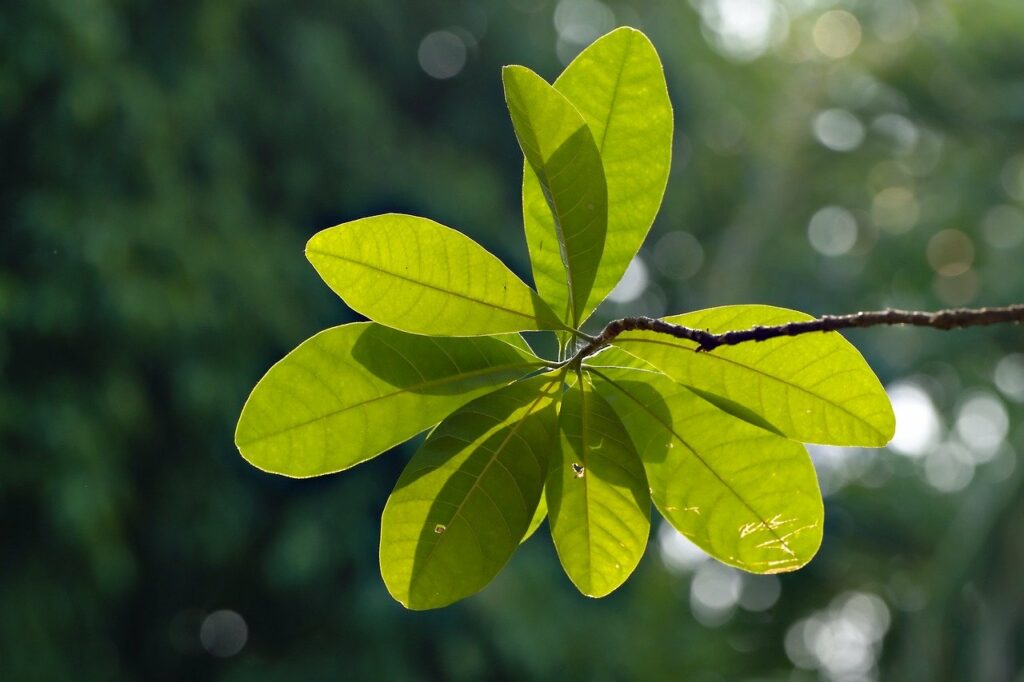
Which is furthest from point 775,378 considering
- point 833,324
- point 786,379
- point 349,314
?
point 349,314

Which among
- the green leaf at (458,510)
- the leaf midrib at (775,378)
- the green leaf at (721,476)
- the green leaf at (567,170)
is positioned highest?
the green leaf at (567,170)

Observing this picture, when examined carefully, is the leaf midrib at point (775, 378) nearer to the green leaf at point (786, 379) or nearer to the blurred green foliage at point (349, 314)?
the green leaf at point (786, 379)

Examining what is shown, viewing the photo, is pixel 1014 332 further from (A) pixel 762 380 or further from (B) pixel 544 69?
(A) pixel 762 380

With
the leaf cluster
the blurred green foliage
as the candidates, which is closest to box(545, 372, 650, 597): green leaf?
the leaf cluster

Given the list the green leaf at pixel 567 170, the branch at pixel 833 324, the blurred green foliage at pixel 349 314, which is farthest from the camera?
the blurred green foliage at pixel 349 314

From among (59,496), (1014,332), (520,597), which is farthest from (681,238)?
(59,496)

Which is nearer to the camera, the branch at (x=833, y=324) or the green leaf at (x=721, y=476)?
the branch at (x=833, y=324)

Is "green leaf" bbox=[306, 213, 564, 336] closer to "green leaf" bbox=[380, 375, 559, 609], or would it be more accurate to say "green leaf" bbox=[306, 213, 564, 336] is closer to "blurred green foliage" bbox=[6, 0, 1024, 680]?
"green leaf" bbox=[380, 375, 559, 609]

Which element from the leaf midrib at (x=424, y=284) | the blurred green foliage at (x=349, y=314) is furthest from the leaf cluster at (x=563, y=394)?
the blurred green foliage at (x=349, y=314)
